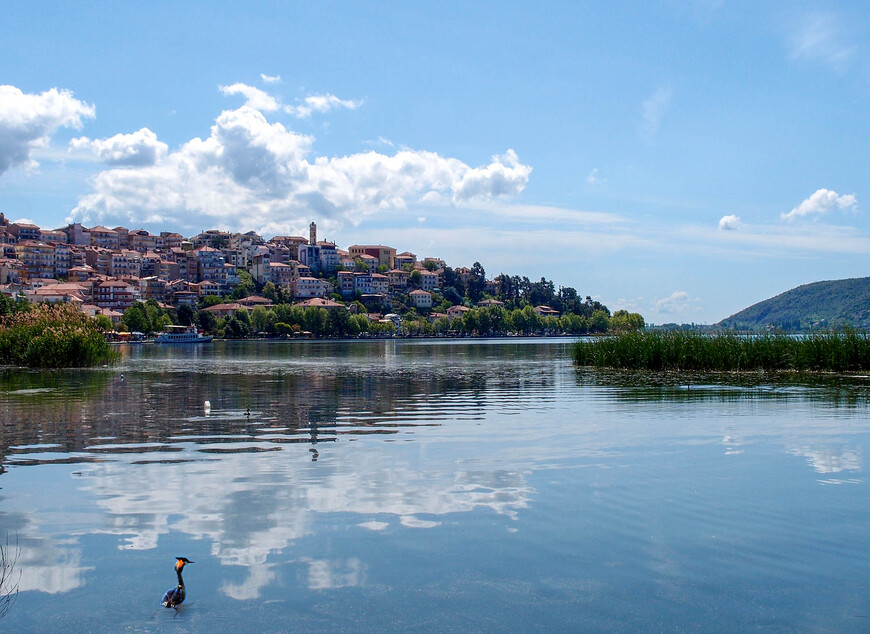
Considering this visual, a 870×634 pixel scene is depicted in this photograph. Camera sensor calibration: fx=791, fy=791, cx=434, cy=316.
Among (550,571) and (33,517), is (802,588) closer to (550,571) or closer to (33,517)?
(550,571)

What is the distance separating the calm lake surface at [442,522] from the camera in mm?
8289

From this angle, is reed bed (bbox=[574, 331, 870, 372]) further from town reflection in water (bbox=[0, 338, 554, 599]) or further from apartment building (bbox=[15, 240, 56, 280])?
apartment building (bbox=[15, 240, 56, 280])

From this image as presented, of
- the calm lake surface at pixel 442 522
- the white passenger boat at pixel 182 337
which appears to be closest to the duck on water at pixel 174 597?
the calm lake surface at pixel 442 522

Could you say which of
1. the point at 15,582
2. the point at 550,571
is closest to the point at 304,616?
the point at 550,571

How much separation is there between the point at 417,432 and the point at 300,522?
31.2ft

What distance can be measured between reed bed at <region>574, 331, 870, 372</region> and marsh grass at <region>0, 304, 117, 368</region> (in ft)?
104

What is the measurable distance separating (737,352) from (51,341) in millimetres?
39420

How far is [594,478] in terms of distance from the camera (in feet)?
47.1

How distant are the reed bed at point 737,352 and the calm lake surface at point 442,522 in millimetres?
19494

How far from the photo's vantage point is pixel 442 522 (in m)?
11.4

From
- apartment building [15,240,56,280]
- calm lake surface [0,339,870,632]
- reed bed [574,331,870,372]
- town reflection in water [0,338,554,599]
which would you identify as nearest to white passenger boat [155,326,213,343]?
apartment building [15,240,56,280]

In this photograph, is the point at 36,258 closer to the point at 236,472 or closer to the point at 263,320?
the point at 263,320

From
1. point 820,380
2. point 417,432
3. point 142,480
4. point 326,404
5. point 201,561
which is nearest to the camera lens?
point 201,561

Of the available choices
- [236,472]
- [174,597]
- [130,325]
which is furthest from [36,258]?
[174,597]
